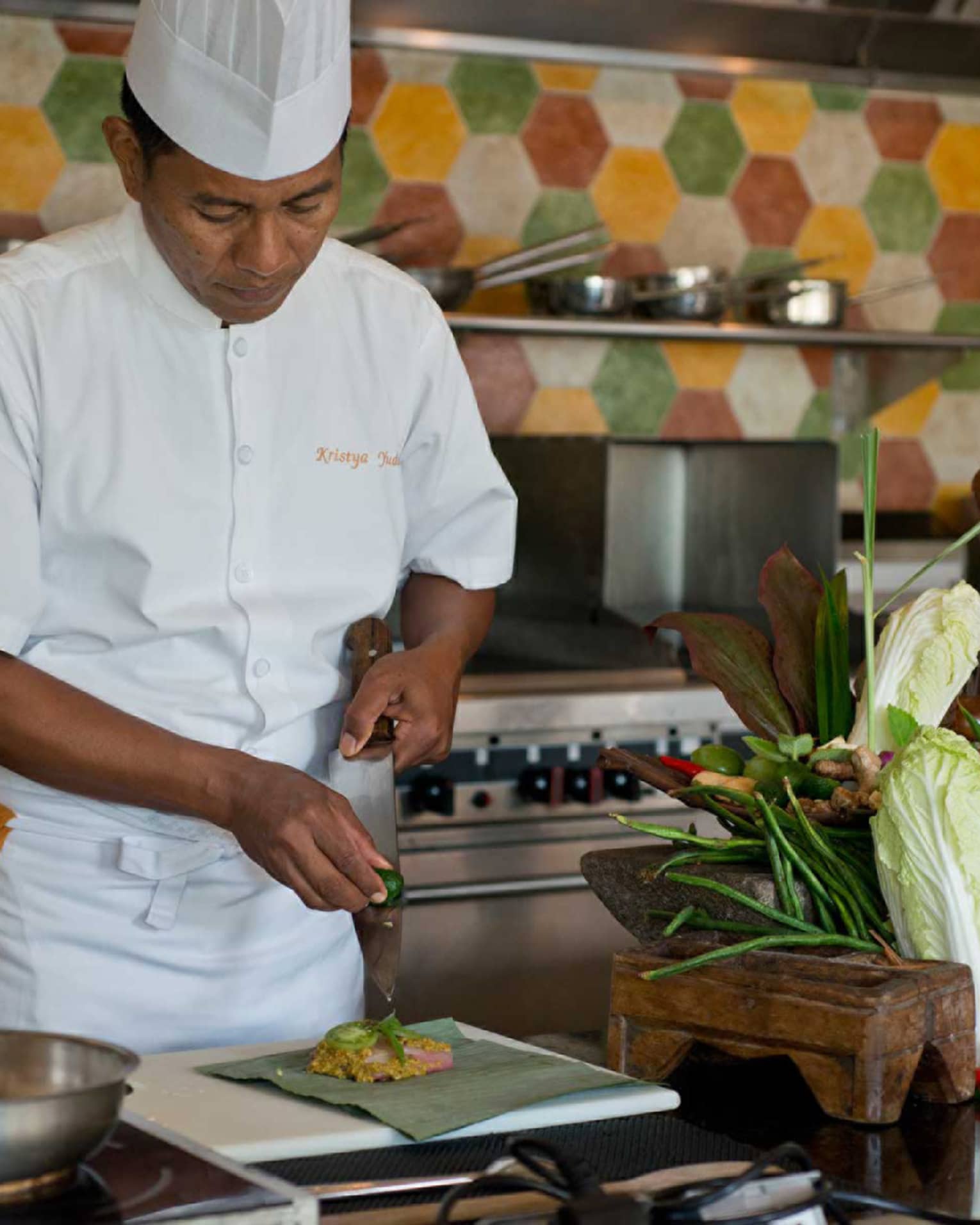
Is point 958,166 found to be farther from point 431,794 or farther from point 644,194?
point 431,794

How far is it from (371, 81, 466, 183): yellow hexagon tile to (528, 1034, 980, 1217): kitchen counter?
264 centimetres

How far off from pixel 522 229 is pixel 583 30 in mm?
435

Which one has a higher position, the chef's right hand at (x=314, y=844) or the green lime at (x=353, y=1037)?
the chef's right hand at (x=314, y=844)

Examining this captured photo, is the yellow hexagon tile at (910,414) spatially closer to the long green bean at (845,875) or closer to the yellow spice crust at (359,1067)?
the long green bean at (845,875)

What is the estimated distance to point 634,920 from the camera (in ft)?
5.00

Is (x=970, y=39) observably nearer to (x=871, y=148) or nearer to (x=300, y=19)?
(x=871, y=148)

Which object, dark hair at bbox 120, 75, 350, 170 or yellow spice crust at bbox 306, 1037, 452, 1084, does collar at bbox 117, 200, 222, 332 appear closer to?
dark hair at bbox 120, 75, 350, 170

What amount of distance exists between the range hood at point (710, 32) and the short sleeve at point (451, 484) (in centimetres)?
181

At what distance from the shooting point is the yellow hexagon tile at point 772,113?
4.13 metres

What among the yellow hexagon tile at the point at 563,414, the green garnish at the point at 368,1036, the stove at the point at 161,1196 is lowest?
the stove at the point at 161,1196

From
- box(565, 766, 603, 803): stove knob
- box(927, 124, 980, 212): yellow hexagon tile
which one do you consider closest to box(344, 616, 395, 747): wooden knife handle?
box(565, 766, 603, 803): stove knob

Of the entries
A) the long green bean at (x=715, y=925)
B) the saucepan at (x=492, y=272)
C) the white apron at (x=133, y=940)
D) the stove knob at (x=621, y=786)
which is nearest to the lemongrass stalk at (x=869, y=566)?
the long green bean at (x=715, y=925)

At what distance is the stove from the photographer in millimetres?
954

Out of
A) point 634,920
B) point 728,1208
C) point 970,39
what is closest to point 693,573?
point 970,39
